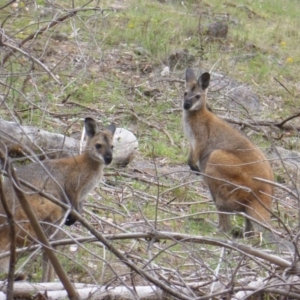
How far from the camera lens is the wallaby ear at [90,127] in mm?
7285

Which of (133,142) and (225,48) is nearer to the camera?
(133,142)

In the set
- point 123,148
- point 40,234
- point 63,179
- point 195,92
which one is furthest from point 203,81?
point 40,234

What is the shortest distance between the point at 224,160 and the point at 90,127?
4.73 ft

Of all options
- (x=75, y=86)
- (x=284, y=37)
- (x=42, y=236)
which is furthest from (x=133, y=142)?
(x=284, y=37)

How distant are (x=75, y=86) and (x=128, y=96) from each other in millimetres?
731

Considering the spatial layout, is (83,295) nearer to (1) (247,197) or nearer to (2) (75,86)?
(1) (247,197)

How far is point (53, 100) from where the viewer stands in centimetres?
1016

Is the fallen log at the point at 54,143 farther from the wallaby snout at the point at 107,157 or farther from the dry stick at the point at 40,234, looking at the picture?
the dry stick at the point at 40,234

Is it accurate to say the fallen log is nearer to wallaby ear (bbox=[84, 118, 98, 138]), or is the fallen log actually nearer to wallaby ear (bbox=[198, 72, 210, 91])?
wallaby ear (bbox=[84, 118, 98, 138])

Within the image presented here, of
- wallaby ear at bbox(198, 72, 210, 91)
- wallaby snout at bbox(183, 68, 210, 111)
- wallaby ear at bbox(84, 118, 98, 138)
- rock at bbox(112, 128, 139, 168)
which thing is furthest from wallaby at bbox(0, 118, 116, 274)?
wallaby ear at bbox(198, 72, 210, 91)

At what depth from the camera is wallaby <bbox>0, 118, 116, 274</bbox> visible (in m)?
5.86

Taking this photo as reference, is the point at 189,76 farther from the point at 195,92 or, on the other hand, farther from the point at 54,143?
the point at 54,143

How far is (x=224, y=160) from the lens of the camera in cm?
801

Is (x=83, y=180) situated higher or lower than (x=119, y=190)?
higher
